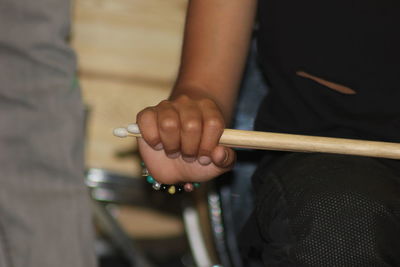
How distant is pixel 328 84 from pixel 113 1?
55cm

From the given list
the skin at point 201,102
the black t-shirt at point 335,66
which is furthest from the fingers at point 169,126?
the black t-shirt at point 335,66

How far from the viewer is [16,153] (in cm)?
58

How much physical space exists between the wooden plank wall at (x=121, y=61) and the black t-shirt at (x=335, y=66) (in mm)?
442

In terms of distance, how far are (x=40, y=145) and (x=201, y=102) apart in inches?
7.9

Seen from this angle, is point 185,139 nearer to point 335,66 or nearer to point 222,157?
point 222,157

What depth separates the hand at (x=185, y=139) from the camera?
457 mm

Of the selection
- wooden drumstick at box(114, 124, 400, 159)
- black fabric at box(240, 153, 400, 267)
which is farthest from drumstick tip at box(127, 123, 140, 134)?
black fabric at box(240, 153, 400, 267)

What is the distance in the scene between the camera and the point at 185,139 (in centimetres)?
46

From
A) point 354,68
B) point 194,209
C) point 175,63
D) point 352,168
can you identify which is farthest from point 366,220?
point 175,63

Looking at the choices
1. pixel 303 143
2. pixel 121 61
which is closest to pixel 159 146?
pixel 303 143

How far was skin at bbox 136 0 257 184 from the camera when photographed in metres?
0.46

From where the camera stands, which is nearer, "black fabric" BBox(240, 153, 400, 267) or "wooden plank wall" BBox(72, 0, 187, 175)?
"black fabric" BBox(240, 153, 400, 267)

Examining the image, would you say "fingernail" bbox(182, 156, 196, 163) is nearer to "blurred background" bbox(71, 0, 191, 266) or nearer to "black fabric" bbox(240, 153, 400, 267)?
"black fabric" bbox(240, 153, 400, 267)

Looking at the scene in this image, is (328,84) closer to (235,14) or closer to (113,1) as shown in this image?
(235,14)
